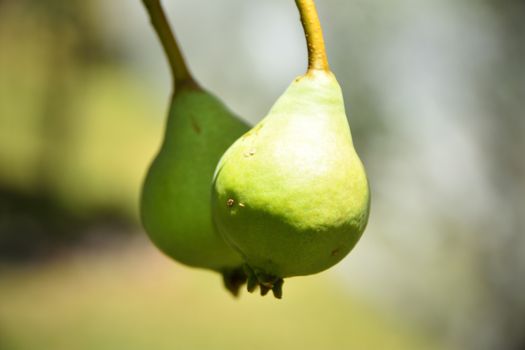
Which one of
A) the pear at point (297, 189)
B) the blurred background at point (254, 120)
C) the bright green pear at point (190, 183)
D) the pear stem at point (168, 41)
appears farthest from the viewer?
the blurred background at point (254, 120)

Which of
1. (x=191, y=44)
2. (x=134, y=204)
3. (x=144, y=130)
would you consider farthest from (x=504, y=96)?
(x=144, y=130)

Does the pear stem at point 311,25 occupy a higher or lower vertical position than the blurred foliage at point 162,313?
higher

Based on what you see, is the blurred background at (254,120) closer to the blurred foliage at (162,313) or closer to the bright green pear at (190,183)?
the blurred foliage at (162,313)

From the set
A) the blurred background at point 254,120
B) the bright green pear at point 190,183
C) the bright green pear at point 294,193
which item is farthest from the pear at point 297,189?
the blurred background at point 254,120

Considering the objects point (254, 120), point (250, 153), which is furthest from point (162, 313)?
point (250, 153)

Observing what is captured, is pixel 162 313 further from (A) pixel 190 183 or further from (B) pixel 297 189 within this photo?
(B) pixel 297 189

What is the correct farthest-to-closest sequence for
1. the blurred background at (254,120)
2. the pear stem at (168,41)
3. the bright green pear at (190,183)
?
1. the blurred background at (254,120)
2. the pear stem at (168,41)
3. the bright green pear at (190,183)

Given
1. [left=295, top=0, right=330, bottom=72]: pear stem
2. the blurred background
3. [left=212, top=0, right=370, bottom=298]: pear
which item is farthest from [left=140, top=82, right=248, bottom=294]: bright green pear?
the blurred background
